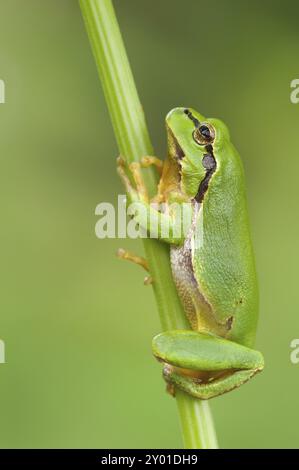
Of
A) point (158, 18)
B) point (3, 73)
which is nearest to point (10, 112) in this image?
point (3, 73)

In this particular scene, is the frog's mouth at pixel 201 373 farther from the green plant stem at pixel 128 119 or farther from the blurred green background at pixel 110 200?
the blurred green background at pixel 110 200

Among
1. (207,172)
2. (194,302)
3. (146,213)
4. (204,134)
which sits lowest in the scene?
(194,302)

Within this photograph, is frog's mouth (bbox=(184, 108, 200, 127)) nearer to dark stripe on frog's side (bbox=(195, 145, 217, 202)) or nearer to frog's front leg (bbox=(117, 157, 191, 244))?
dark stripe on frog's side (bbox=(195, 145, 217, 202))

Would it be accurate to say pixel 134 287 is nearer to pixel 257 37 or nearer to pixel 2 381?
pixel 2 381

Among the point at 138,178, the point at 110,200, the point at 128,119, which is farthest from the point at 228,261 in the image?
the point at 110,200

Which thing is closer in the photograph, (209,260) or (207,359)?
(207,359)

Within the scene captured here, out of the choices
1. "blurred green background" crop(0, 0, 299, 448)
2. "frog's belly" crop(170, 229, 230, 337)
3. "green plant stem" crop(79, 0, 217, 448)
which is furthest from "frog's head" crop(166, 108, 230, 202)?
"blurred green background" crop(0, 0, 299, 448)

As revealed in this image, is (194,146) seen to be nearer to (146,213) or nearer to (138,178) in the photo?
(146,213)

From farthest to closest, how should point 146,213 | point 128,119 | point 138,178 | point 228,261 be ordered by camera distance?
point 228,261, point 146,213, point 138,178, point 128,119
